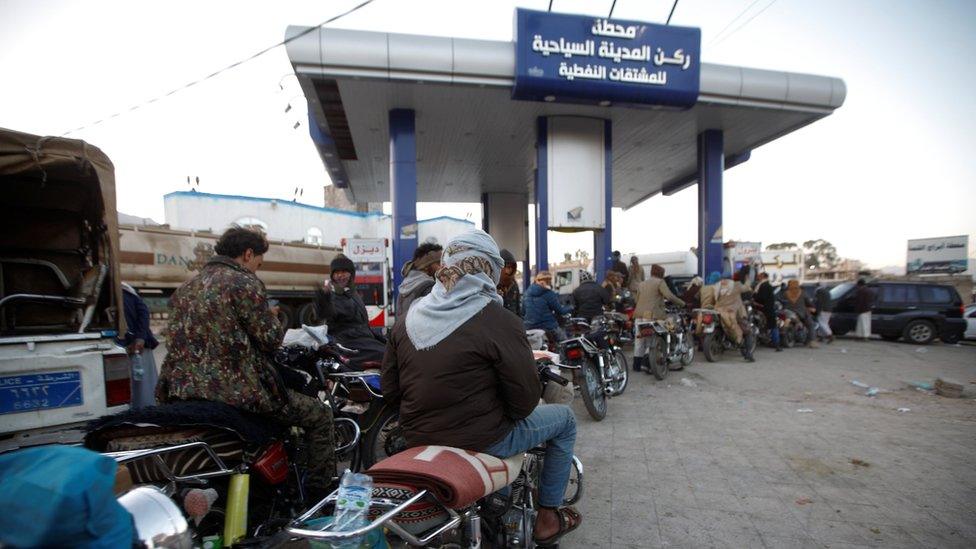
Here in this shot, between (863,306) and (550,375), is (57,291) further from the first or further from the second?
(863,306)

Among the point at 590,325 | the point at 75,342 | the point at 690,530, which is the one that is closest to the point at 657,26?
the point at 590,325

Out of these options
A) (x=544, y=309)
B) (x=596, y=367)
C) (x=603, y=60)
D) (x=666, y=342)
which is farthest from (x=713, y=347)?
(x=603, y=60)

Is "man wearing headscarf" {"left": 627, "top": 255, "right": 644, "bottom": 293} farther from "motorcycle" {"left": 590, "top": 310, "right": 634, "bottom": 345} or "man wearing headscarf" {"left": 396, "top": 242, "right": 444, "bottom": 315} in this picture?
"man wearing headscarf" {"left": 396, "top": 242, "right": 444, "bottom": 315}

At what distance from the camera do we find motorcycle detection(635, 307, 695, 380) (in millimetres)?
7324

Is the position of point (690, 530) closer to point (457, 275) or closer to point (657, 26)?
point (457, 275)

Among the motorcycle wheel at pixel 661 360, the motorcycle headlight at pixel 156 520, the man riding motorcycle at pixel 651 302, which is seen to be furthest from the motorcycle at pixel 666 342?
the motorcycle headlight at pixel 156 520

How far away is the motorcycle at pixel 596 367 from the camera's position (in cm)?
521

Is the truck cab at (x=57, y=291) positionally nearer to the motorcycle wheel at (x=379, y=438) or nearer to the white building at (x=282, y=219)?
the motorcycle wheel at (x=379, y=438)

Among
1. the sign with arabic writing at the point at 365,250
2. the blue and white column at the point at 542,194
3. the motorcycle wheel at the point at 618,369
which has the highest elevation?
the blue and white column at the point at 542,194

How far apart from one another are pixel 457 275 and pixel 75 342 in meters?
2.68

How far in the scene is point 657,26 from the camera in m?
10.5

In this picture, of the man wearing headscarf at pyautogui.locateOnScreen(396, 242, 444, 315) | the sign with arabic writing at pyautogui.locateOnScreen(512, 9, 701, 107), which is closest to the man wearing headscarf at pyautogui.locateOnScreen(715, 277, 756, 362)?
the sign with arabic writing at pyautogui.locateOnScreen(512, 9, 701, 107)

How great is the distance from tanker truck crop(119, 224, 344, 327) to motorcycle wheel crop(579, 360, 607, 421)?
5.78 m

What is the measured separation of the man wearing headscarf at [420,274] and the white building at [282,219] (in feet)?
49.9
